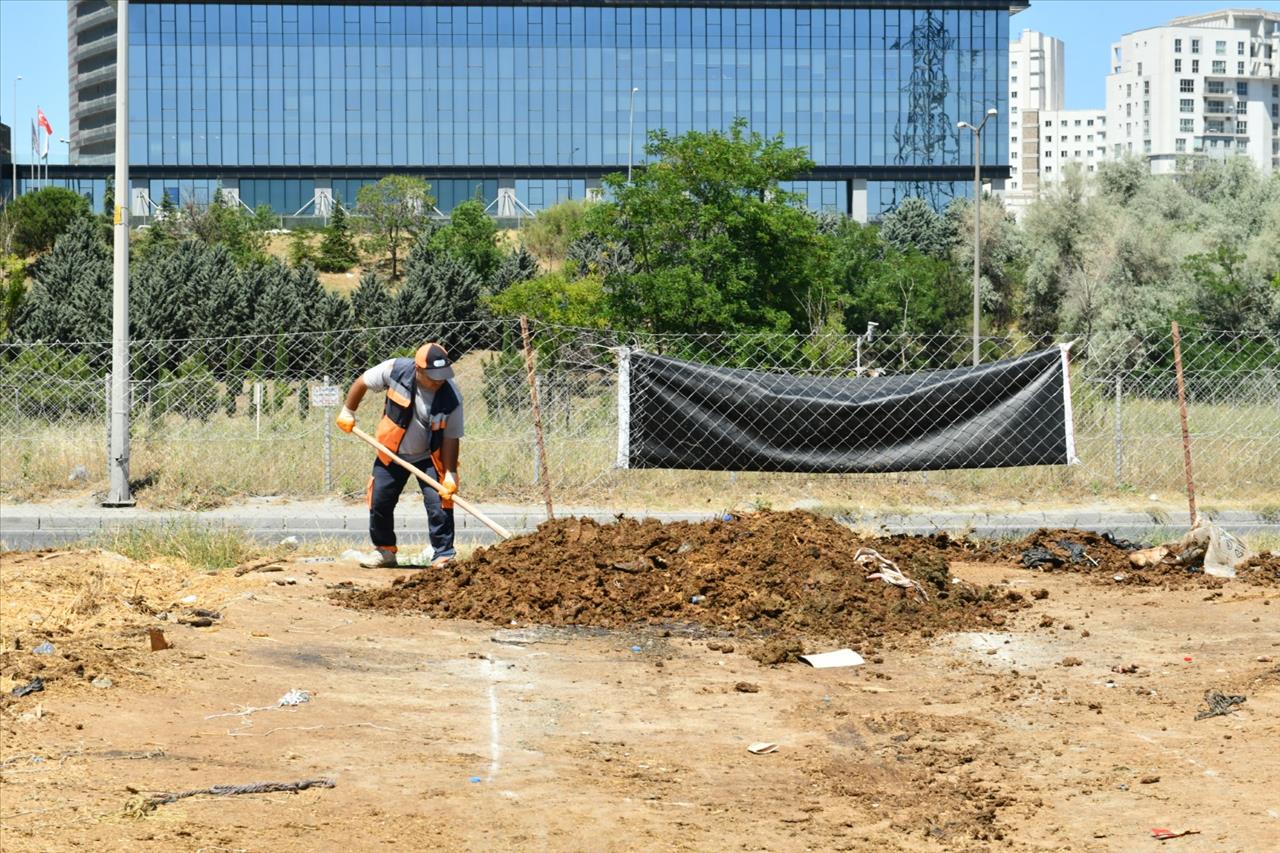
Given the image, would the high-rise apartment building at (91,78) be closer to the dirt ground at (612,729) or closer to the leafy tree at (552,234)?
the leafy tree at (552,234)

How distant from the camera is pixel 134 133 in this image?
314ft

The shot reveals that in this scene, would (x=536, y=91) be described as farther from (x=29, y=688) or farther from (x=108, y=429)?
(x=29, y=688)

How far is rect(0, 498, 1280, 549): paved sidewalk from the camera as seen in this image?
15.5 m

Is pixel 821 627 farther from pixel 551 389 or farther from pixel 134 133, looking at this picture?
pixel 134 133

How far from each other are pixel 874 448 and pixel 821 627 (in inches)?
179

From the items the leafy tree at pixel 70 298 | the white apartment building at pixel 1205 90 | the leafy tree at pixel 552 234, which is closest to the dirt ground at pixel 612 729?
the leafy tree at pixel 70 298

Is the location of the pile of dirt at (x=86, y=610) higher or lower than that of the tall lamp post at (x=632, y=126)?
lower

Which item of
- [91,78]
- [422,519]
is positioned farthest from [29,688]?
[91,78]

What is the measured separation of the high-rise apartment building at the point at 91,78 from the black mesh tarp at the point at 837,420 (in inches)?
3813

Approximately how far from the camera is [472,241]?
65500 mm

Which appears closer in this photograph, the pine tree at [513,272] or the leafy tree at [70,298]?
the leafy tree at [70,298]

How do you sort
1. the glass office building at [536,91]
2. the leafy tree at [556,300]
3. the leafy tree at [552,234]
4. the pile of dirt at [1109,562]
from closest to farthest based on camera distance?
the pile of dirt at [1109,562] → the leafy tree at [556,300] → the leafy tree at [552,234] → the glass office building at [536,91]

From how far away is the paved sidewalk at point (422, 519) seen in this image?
15.5 meters

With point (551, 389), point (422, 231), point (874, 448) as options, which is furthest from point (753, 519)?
point (422, 231)
